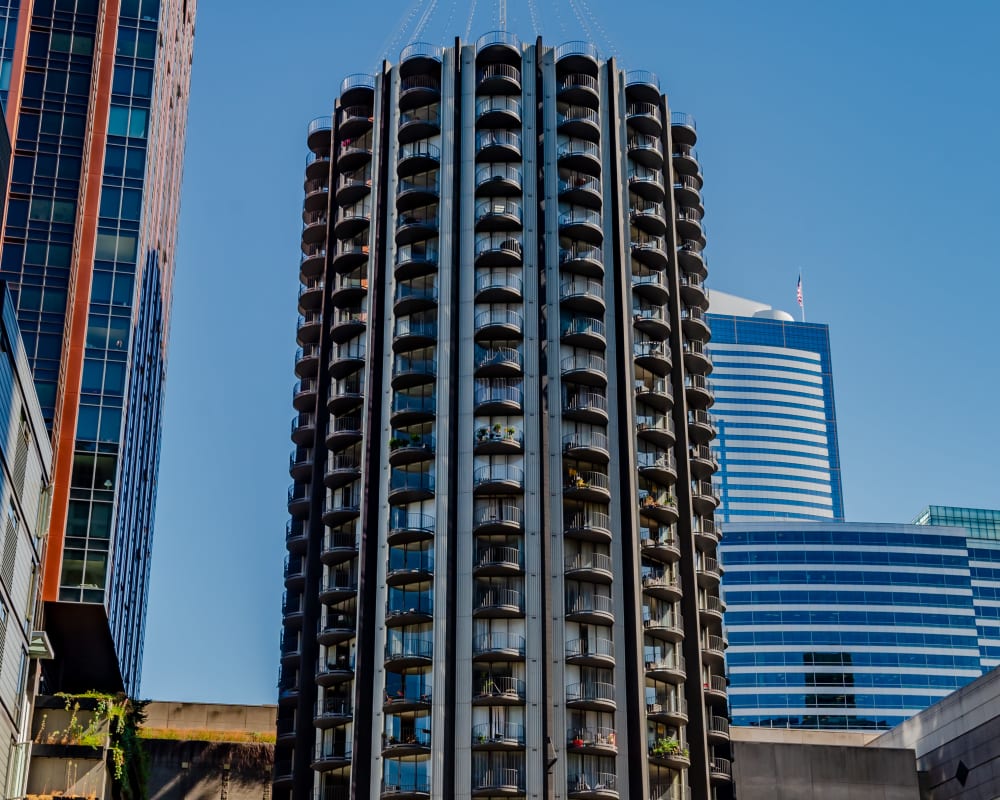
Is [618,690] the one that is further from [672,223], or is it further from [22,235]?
[22,235]

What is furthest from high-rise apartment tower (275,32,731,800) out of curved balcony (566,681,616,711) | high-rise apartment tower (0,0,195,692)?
high-rise apartment tower (0,0,195,692)

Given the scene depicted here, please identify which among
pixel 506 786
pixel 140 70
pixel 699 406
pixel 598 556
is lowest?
pixel 506 786

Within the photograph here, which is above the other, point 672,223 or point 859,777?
point 672,223

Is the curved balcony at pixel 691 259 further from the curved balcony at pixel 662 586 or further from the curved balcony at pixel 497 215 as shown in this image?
the curved balcony at pixel 662 586

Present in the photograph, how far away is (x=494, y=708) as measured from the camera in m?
90.8

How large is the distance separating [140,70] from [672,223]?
129 feet

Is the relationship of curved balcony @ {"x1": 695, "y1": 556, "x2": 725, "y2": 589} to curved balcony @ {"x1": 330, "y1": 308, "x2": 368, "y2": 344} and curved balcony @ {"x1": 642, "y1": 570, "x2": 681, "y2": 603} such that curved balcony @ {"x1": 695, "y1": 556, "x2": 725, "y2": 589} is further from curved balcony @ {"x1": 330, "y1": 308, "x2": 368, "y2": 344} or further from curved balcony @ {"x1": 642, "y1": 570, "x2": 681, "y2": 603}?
curved balcony @ {"x1": 330, "y1": 308, "x2": 368, "y2": 344}

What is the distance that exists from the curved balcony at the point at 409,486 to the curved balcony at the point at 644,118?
1275 inches

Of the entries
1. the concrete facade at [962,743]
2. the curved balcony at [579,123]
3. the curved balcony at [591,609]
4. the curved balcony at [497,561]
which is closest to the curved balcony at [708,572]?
the curved balcony at [591,609]

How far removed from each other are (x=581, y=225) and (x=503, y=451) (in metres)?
17.6

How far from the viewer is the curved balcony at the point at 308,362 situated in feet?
371

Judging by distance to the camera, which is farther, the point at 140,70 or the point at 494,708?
the point at 140,70

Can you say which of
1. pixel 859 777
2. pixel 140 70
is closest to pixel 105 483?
pixel 140 70

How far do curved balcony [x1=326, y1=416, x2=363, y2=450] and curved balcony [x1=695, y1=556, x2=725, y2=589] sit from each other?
82.2 feet
